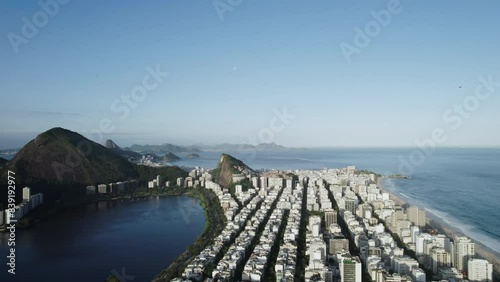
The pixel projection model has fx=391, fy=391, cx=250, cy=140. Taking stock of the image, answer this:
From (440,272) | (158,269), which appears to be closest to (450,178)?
(440,272)

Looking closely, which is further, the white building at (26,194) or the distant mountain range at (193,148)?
the distant mountain range at (193,148)

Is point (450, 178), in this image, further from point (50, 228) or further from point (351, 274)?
point (50, 228)

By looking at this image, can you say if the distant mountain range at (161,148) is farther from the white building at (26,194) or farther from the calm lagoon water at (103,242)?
the calm lagoon water at (103,242)

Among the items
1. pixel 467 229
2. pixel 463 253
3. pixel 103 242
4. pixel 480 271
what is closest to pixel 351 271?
pixel 480 271

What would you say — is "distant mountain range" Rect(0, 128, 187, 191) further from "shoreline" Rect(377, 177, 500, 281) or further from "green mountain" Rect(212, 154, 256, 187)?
"shoreline" Rect(377, 177, 500, 281)

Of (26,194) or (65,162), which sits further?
(65,162)

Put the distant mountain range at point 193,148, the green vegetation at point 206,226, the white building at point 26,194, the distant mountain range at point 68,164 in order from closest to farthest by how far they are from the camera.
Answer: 1. the green vegetation at point 206,226
2. the white building at point 26,194
3. the distant mountain range at point 68,164
4. the distant mountain range at point 193,148

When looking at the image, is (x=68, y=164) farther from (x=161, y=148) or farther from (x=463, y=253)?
(x=161, y=148)

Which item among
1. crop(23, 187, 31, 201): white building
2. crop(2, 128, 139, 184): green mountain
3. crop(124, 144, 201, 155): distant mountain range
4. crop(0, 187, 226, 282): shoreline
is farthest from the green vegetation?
crop(124, 144, 201, 155): distant mountain range
